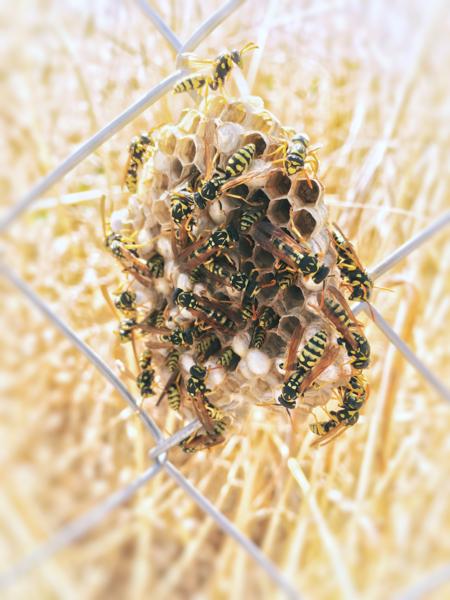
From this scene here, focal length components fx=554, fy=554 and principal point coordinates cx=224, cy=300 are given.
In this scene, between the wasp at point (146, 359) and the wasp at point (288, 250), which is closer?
the wasp at point (288, 250)

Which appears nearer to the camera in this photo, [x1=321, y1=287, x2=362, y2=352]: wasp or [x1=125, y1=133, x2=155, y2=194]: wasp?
[x1=321, y1=287, x2=362, y2=352]: wasp

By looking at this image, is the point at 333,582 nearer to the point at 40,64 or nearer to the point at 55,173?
the point at 55,173

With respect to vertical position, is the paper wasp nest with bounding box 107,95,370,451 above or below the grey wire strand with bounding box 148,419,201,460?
above

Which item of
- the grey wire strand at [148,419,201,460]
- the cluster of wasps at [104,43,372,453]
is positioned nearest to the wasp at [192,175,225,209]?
the cluster of wasps at [104,43,372,453]

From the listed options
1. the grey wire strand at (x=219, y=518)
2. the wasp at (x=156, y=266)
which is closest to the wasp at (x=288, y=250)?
the wasp at (x=156, y=266)

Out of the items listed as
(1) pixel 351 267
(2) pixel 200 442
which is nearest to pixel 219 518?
(2) pixel 200 442

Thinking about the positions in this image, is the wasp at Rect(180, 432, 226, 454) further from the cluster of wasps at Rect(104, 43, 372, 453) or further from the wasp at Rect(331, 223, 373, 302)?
the wasp at Rect(331, 223, 373, 302)

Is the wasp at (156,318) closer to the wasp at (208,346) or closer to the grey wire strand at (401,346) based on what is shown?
the wasp at (208,346)

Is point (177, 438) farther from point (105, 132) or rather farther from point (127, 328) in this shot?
point (105, 132)

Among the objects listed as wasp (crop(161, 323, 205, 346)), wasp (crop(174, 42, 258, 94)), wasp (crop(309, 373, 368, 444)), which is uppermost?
wasp (crop(174, 42, 258, 94))
